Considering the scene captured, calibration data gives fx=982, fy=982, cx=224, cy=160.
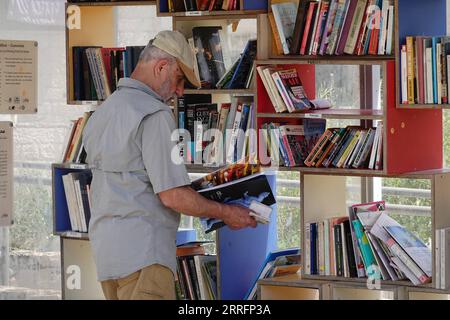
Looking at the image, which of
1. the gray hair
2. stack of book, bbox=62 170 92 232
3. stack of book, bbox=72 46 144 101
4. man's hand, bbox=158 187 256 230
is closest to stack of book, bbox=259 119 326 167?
man's hand, bbox=158 187 256 230

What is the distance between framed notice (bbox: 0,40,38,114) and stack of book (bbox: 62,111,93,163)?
1.68 feet

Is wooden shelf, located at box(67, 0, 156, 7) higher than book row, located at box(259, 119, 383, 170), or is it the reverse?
wooden shelf, located at box(67, 0, 156, 7)

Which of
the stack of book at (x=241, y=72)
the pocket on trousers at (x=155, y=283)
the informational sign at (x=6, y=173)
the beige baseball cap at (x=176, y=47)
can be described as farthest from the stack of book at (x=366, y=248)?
the informational sign at (x=6, y=173)

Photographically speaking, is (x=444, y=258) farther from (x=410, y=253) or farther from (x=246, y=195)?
(x=246, y=195)

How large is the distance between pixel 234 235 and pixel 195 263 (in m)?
0.29

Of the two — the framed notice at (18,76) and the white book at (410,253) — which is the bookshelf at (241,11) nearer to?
the framed notice at (18,76)

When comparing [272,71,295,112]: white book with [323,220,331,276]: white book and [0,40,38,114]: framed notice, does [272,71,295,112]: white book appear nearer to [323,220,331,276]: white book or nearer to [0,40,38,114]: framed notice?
[323,220,331,276]: white book

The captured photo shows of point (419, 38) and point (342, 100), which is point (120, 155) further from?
point (342, 100)

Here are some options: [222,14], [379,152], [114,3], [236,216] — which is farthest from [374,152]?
[114,3]

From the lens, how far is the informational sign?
484 cm
